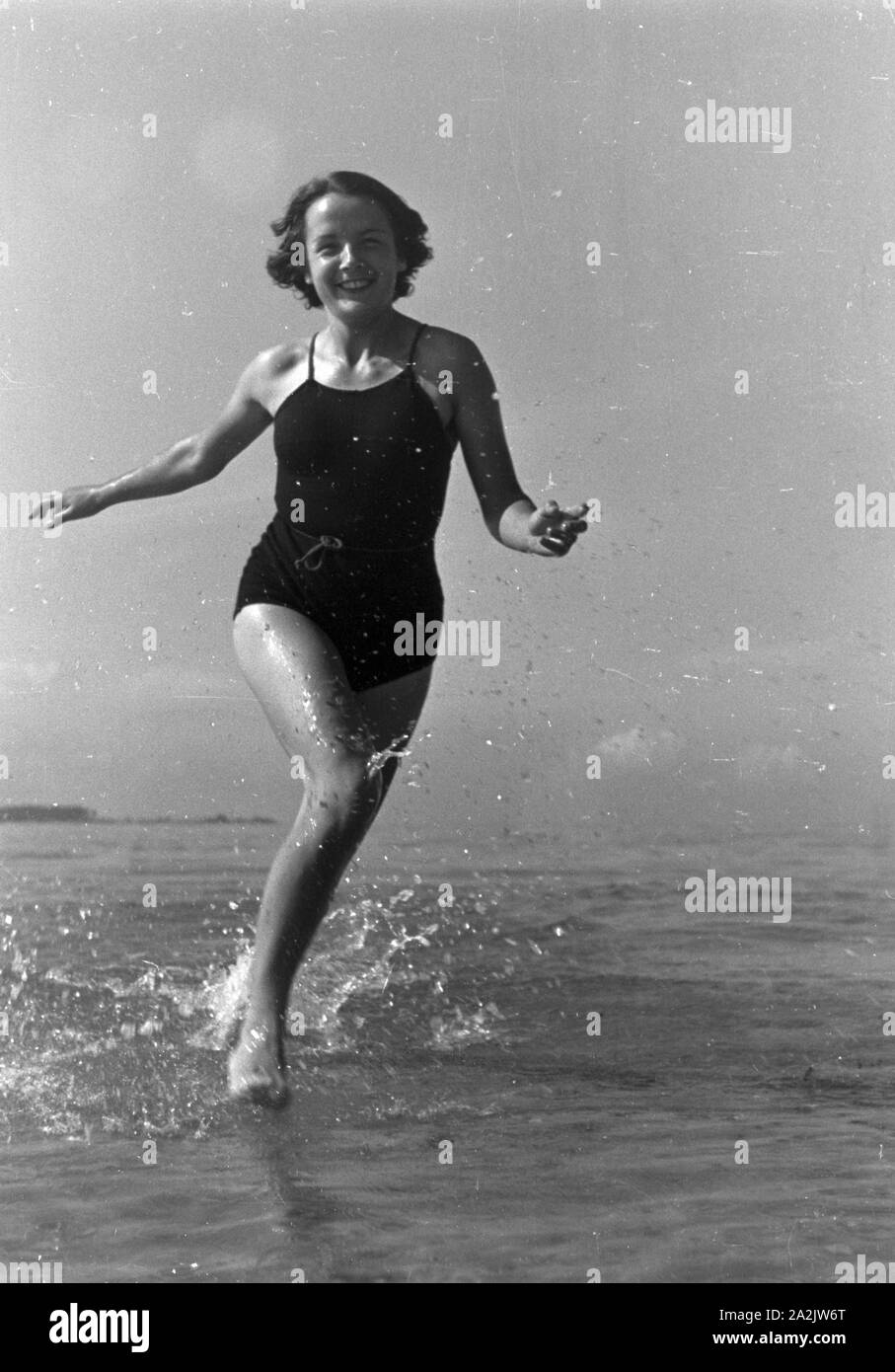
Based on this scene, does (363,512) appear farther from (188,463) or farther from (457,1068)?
(457,1068)

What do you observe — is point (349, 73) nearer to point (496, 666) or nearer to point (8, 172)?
point (8, 172)

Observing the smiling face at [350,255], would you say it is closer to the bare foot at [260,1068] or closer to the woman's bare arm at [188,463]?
the woman's bare arm at [188,463]

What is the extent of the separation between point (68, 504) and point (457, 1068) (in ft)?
6.62

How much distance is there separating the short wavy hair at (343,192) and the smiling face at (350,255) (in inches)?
0.7

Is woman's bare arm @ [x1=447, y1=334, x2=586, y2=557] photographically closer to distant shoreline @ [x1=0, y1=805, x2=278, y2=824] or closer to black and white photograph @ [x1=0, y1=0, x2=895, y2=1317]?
black and white photograph @ [x1=0, y1=0, x2=895, y2=1317]

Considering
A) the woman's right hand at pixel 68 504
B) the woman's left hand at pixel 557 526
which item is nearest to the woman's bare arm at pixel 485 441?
the woman's left hand at pixel 557 526

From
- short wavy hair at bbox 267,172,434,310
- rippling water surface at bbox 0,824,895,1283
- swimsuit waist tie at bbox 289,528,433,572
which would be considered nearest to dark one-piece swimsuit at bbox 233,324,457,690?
swimsuit waist tie at bbox 289,528,433,572

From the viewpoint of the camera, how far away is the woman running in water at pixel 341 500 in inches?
154

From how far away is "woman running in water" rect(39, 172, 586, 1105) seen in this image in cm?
391

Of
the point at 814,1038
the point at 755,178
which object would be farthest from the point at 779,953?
the point at 755,178

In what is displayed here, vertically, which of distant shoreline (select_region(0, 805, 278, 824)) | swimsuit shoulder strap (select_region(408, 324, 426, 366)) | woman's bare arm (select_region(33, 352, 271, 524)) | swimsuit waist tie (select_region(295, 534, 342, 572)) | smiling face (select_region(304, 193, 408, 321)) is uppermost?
smiling face (select_region(304, 193, 408, 321))

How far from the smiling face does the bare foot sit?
2.06 metres

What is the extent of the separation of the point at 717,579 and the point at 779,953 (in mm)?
1149
